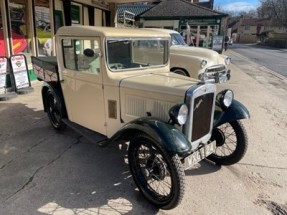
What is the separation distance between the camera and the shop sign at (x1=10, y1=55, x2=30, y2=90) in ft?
23.3

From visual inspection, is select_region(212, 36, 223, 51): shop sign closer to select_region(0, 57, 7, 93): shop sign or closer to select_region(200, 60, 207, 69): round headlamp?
select_region(200, 60, 207, 69): round headlamp

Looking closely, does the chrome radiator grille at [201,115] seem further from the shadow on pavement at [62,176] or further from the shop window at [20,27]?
the shop window at [20,27]

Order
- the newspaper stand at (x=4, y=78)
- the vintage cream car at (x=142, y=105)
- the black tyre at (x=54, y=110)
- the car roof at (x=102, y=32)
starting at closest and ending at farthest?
the vintage cream car at (x=142, y=105), the car roof at (x=102, y=32), the black tyre at (x=54, y=110), the newspaper stand at (x=4, y=78)

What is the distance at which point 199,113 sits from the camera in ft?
10.2

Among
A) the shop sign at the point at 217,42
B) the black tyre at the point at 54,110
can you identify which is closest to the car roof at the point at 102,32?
the black tyre at the point at 54,110

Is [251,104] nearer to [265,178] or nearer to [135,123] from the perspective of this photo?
[265,178]

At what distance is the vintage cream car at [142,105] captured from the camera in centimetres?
282

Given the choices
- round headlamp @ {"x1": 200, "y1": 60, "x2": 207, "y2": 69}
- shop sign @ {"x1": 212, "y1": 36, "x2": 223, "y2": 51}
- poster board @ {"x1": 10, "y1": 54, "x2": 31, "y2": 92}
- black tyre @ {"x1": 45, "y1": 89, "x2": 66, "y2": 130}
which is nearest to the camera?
black tyre @ {"x1": 45, "y1": 89, "x2": 66, "y2": 130}

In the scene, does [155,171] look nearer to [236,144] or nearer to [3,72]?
[236,144]

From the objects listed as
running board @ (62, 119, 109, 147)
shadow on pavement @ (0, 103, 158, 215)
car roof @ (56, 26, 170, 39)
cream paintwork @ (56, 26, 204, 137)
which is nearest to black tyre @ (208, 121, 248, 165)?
cream paintwork @ (56, 26, 204, 137)

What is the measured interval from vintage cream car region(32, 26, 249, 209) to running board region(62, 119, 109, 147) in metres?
0.01

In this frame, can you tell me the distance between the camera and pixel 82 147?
4.28 m

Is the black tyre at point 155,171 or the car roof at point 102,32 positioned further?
the car roof at point 102,32

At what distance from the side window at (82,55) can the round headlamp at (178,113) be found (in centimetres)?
124
